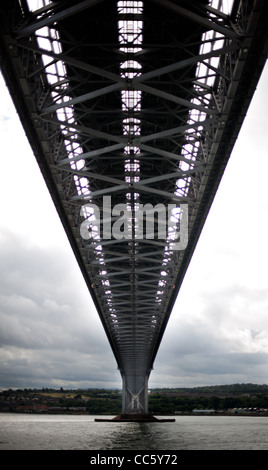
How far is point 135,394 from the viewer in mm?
80625

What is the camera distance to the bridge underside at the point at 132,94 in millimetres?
12938

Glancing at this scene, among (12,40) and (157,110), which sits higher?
(157,110)

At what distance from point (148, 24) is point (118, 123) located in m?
5.01

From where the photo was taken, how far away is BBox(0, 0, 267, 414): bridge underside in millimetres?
12938

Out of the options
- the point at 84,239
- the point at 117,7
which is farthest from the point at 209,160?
the point at 84,239

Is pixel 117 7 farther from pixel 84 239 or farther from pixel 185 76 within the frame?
pixel 84 239

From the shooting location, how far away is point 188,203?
23891 millimetres

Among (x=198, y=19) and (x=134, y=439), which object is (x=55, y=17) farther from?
(x=134, y=439)
